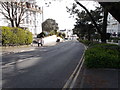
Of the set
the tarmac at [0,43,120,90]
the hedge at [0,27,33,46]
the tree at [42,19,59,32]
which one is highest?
the tree at [42,19,59,32]

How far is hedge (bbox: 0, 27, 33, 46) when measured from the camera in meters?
28.2

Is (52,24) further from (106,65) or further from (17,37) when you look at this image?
(106,65)

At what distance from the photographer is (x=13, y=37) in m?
30.8

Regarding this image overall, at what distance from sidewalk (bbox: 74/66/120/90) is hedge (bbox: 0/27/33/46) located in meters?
21.2

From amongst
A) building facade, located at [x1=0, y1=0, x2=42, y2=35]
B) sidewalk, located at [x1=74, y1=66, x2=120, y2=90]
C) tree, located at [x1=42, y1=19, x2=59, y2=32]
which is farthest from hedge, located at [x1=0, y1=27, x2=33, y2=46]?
tree, located at [x1=42, y1=19, x2=59, y2=32]

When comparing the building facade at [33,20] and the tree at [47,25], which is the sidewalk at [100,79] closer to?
the building facade at [33,20]

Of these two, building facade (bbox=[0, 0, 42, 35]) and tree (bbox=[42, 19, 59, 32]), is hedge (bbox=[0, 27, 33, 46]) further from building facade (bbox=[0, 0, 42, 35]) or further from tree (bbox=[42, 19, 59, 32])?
tree (bbox=[42, 19, 59, 32])

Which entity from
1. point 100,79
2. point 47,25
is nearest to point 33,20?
point 47,25

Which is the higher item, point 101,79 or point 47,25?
point 47,25

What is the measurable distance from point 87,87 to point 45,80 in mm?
2086

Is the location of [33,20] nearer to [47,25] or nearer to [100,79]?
[47,25]

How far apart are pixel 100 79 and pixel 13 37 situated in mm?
24876

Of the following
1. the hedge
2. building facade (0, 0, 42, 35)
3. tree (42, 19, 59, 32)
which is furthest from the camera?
tree (42, 19, 59, 32)

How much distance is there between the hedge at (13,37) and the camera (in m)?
28.2
